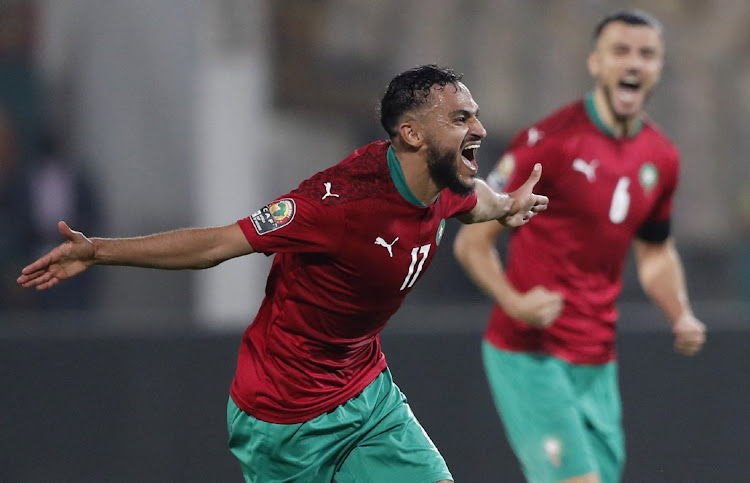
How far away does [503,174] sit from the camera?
4570 millimetres

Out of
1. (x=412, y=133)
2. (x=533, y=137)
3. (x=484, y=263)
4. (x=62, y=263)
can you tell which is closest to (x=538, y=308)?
(x=484, y=263)

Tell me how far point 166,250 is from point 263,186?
4.64m

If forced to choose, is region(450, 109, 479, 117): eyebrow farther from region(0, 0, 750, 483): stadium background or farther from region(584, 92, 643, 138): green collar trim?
region(0, 0, 750, 483): stadium background

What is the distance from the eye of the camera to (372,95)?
28.0ft

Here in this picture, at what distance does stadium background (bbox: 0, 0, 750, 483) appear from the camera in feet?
20.0

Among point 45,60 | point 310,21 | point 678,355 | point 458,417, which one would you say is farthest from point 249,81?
point 678,355

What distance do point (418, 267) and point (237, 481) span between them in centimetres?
296

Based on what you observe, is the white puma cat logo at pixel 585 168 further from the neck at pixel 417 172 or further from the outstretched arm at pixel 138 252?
the outstretched arm at pixel 138 252

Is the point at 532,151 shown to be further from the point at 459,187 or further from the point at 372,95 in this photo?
the point at 372,95

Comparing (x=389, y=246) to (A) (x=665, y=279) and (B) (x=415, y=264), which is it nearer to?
(B) (x=415, y=264)

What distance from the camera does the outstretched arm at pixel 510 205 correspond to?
12.3ft

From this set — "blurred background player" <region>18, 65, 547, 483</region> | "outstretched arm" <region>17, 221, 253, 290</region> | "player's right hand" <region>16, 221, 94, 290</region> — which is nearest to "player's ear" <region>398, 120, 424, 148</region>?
"blurred background player" <region>18, 65, 547, 483</region>

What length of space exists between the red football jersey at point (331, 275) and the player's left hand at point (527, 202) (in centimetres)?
14

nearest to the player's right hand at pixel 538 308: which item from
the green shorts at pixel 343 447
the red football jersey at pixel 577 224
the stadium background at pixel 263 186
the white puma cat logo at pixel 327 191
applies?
the red football jersey at pixel 577 224
